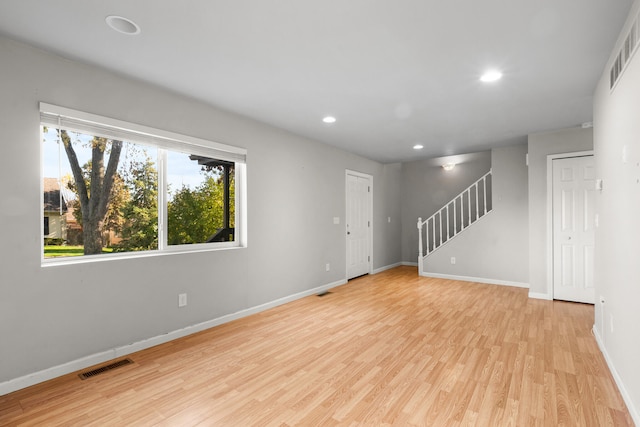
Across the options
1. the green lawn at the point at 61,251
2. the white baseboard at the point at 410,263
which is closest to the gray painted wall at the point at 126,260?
the green lawn at the point at 61,251

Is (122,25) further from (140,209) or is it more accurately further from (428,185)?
(428,185)

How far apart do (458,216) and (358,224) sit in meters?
2.54

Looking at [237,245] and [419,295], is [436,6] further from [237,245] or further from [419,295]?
[419,295]

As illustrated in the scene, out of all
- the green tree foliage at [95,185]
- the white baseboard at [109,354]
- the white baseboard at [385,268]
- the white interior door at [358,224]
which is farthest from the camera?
the white baseboard at [385,268]

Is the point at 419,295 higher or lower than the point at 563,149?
lower

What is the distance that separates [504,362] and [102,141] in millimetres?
3999

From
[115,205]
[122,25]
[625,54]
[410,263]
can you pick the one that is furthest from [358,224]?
[122,25]

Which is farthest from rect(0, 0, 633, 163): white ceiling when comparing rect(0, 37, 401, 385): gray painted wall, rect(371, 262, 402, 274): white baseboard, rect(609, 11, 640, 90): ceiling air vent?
rect(371, 262, 402, 274): white baseboard

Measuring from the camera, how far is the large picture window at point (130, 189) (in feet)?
8.59

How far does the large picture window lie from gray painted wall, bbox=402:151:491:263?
5099 mm

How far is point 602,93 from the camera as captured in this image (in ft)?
9.41

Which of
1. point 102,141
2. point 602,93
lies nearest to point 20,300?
point 102,141

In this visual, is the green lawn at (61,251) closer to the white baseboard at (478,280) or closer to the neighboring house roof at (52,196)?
the neighboring house roof at (52,196)

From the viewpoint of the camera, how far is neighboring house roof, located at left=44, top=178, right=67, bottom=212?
2.55 meters
